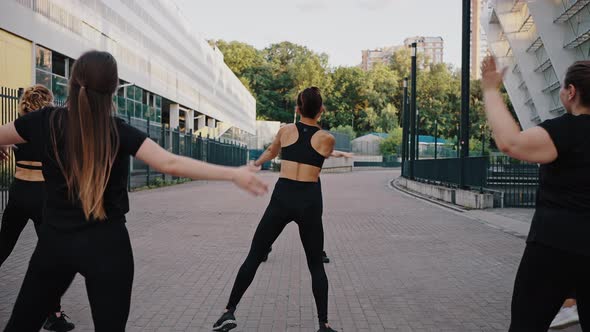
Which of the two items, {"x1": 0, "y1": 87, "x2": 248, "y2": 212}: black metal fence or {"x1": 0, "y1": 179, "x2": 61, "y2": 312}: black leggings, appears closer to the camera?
{"x1": 0, "y1": 179, "x2": 61, "y2": 312}: black leggings

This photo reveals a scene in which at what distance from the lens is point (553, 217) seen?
2.64 metres

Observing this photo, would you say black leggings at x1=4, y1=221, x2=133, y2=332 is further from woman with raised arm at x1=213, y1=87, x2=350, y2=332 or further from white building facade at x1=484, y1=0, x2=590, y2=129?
white building facade at x1=484, y1=0, x2=590, y2=129

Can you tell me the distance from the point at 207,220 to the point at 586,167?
10.2 m

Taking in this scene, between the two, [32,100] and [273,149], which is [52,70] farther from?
[273,149]

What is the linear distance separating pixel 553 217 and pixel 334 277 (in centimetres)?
409

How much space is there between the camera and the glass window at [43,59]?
23891mm

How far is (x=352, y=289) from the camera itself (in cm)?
592

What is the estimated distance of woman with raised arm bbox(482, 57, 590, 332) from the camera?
2.54 meters

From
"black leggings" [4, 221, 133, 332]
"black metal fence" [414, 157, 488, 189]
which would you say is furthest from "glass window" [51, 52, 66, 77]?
"black leggings" [4, 221, 133, 332]

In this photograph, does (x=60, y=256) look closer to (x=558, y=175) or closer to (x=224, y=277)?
(x=558, y=175)

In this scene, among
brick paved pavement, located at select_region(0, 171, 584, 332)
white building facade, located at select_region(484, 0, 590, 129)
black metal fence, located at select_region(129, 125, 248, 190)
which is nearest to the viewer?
brick paved pavement, located at select_region(0, 171, 584, 332)

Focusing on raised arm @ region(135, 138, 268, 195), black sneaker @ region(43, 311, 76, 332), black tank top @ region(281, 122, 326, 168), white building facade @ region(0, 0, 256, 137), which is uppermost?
white building facade @ region(0, 0, 256, 137)

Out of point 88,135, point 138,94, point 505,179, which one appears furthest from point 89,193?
point 138,94

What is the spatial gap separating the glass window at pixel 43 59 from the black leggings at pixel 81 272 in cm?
2397
